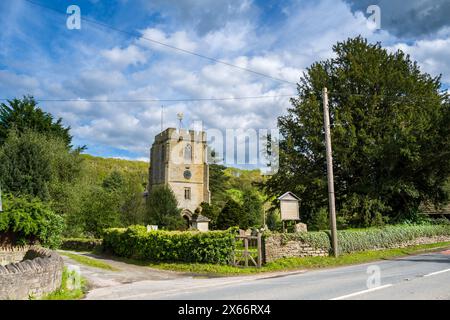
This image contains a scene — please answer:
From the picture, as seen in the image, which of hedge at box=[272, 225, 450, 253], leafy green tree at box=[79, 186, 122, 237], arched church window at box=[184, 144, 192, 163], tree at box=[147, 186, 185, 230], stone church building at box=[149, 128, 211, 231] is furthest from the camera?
arched church window at box=[184, 144, 192, 163]

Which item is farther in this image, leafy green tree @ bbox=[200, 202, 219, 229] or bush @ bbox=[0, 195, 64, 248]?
leafy green tree @ bbox=[200, 202, 219, 229]

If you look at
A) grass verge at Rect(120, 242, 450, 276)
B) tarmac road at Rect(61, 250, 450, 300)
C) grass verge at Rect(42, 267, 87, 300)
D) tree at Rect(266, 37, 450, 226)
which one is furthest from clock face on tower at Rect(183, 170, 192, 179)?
grass verge at Rect(42, 267, 87, 300)

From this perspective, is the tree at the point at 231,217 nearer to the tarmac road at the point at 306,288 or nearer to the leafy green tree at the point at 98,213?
the leafy green tree at the point at 98,213

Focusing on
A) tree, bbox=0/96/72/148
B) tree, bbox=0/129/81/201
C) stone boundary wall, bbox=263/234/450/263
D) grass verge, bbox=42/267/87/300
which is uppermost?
tree, bbox=0/96/72/148

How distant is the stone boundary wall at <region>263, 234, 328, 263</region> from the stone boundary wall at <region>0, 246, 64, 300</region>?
921 centimetres

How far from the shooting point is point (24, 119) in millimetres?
41875

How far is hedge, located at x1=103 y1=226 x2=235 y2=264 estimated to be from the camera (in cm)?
1684

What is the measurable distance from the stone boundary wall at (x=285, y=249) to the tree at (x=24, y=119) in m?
33.3

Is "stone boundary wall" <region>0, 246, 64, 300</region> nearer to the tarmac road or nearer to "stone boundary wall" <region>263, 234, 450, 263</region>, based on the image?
the tarmac road

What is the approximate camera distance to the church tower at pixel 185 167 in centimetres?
6700

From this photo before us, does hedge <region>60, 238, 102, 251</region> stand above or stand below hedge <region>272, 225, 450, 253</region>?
below

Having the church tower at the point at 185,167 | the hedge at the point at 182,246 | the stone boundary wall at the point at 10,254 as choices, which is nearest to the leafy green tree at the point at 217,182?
the church tower at the point at 185,167

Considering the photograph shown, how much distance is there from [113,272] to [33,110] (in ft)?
107

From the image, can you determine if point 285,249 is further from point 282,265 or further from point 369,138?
point 369,138
